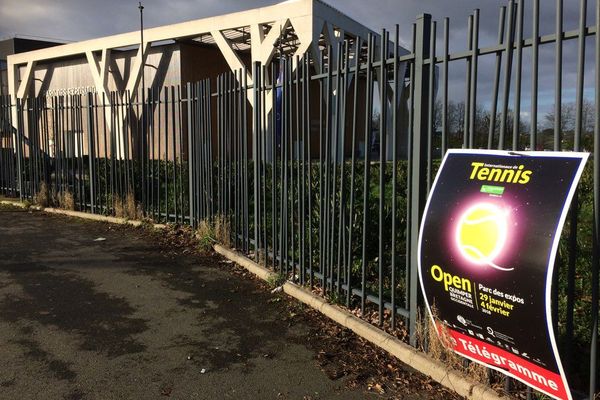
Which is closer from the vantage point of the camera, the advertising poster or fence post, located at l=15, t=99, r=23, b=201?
the advertising poster

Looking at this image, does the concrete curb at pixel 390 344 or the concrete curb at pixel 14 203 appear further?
the concrete curb at pixel 14 203

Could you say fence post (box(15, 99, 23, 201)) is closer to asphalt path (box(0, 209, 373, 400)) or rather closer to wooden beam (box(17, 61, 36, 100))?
asphalt path (box(0, 209, 373, 400))

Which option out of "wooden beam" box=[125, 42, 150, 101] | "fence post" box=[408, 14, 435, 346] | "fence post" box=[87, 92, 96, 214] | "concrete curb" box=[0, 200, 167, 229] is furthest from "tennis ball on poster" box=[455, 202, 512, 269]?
"wooden beam" box=[125, 42, 150, 101]

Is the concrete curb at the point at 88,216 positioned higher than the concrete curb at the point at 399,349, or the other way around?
the concrete curb at the point at 88,216

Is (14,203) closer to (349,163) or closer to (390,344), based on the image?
(349,163)

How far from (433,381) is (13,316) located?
378cm

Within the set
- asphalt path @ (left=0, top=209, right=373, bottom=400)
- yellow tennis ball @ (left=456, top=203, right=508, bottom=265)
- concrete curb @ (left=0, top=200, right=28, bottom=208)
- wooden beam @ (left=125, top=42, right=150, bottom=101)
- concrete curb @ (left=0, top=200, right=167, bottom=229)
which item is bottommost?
asphalt path @ (left=0, top=209, right=373, bottom=400)

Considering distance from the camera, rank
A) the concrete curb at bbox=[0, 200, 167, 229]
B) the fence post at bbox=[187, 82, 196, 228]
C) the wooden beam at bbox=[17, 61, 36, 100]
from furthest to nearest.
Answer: the wooden beam at bbox=[17, 61, 36, 100], the concrete curb at bbox=[0, 200, 167, 229], the fence post at bbox=[187, 82, 196, 228]

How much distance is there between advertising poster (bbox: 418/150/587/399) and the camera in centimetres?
255

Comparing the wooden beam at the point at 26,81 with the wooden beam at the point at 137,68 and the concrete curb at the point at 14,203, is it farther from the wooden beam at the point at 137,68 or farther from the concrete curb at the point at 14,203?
the concrete curb at the point at 14,203

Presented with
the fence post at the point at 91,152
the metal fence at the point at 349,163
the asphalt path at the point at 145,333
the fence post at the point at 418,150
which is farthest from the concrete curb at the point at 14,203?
the fence post at the point at 418,150

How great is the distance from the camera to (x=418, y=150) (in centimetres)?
372

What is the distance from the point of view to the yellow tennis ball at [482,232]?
2.73 meters

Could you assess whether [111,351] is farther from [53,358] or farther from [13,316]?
[13,316]
